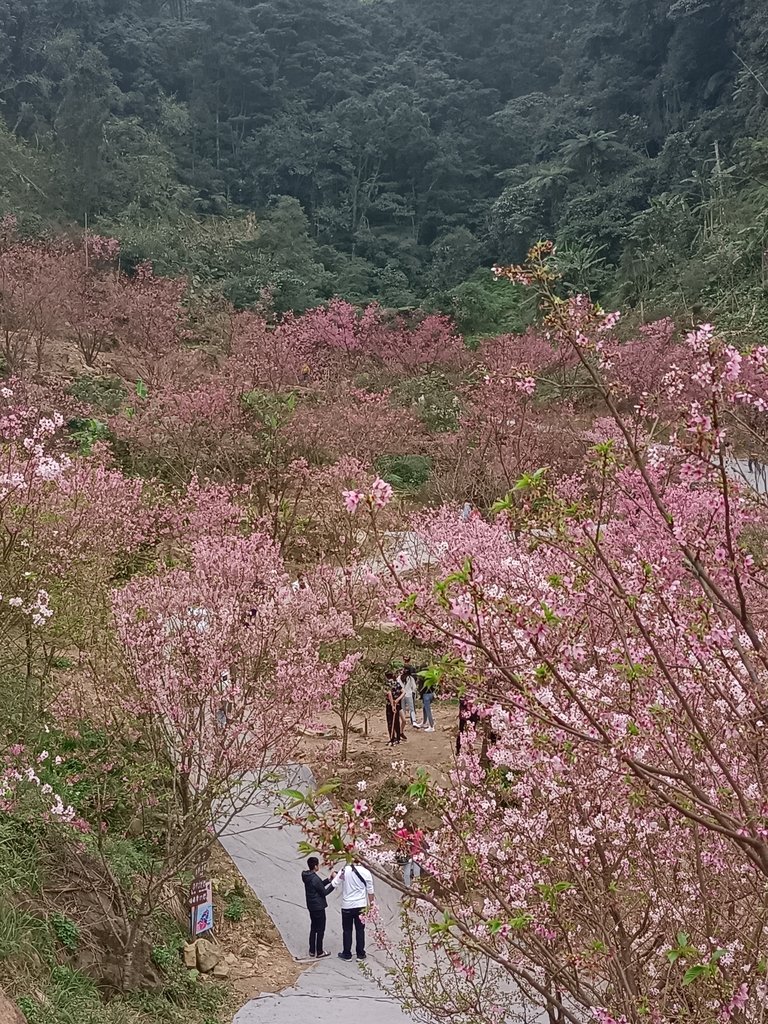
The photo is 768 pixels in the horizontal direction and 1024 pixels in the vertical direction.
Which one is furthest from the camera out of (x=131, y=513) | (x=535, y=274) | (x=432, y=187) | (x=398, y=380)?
(x=432, y=187)

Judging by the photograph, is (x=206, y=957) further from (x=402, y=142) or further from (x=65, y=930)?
(x=402, y=142)

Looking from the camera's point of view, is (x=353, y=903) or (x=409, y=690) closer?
(x=353, y=903)

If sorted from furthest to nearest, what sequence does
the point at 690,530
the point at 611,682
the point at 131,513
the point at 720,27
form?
1. the point at 720,27
2. the point at 131,513
3. the point at 611,682
4. the point at 690,530

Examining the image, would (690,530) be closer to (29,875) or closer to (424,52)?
(29,875)

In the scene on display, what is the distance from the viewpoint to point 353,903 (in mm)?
6512

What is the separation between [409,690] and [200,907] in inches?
185

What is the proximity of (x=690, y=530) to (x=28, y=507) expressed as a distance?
5.37m

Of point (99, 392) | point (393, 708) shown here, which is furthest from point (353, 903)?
point (99, 392)

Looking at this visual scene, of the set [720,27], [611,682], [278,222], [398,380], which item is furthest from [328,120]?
[611,682]

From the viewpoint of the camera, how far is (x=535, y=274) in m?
2.24

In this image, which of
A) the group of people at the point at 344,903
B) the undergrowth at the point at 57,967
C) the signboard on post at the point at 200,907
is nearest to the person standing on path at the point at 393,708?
the group of people at the point at 344,903

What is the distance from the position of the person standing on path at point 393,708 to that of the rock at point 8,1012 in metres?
5.63

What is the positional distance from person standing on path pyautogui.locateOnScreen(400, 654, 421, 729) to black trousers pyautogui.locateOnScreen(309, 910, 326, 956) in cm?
376

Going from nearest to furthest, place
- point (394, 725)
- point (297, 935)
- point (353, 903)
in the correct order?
point (353, 903), point (297, 935), point (394, 725)
